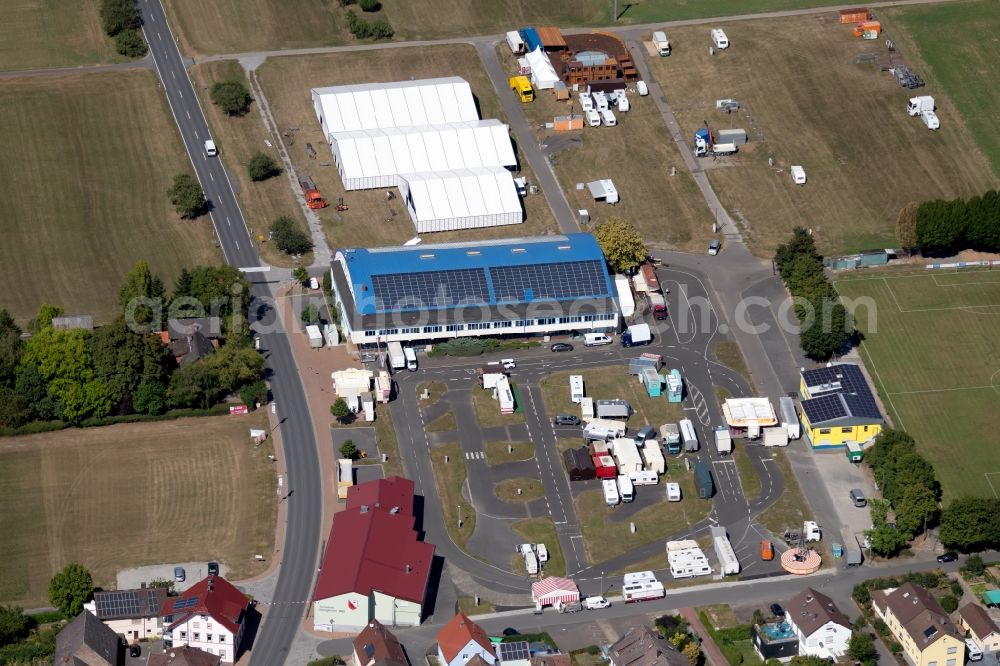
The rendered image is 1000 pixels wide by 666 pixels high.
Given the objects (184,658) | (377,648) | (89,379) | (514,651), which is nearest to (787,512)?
(514,651)

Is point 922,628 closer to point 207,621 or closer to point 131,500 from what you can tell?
point 207,621

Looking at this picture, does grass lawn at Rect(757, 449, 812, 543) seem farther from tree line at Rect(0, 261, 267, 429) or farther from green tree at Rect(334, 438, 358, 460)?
tree line at Rect(0, 261, 267, 429)

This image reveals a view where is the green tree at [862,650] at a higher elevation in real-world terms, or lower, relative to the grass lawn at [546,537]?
lower

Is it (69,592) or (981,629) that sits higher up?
(69,592)

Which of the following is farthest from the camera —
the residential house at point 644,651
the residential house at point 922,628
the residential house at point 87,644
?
the residential house at point 922,628

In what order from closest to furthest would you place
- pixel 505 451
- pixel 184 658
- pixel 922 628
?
pixel 184 658 → pixel 922 628 → pixel 505 451

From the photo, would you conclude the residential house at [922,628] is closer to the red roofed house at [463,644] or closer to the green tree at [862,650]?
the green tree at [862,650]

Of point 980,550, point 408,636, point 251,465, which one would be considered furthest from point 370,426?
point 980,550

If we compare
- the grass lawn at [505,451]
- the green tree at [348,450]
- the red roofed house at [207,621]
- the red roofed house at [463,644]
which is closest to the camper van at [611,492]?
the grass lawn at [505,451]
